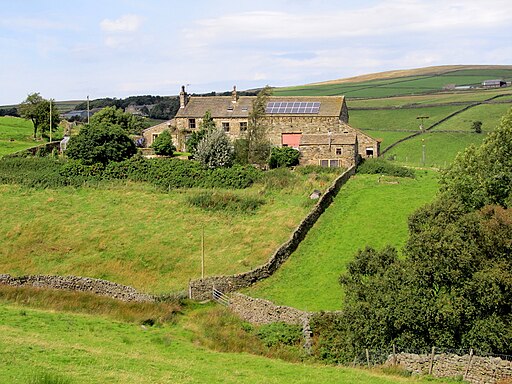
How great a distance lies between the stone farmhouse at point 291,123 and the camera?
6062 cm

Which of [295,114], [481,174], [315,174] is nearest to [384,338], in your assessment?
[481,174]

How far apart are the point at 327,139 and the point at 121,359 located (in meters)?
41.9

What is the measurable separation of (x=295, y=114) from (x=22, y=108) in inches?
1246

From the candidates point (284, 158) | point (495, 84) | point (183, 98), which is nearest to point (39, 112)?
point (183, 98)

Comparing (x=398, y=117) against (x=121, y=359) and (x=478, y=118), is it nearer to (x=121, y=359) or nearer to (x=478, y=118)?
(x=478, y=118)

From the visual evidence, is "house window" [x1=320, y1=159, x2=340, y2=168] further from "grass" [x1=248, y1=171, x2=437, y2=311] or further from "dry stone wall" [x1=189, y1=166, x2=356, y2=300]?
"dry stone wall" [x1=189, y1=166, x2=356, y2=300]

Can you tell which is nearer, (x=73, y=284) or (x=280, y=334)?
(x=280, y=334)

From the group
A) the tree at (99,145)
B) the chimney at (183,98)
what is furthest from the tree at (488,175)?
the chimney at (183,98)

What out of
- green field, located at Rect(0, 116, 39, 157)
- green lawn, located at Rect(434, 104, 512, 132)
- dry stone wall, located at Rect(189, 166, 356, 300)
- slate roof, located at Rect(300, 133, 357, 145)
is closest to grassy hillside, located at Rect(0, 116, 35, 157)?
green field, located at Rect(0, 116, 39, 157)

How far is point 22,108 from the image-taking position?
3036 inches

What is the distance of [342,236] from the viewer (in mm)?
40719

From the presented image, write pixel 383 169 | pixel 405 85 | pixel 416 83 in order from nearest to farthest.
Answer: pixel 383 169, pixel 405 85, pixel 416 83

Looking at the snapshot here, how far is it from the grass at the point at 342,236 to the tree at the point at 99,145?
1987cm

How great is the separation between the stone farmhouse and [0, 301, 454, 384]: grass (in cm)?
3574
